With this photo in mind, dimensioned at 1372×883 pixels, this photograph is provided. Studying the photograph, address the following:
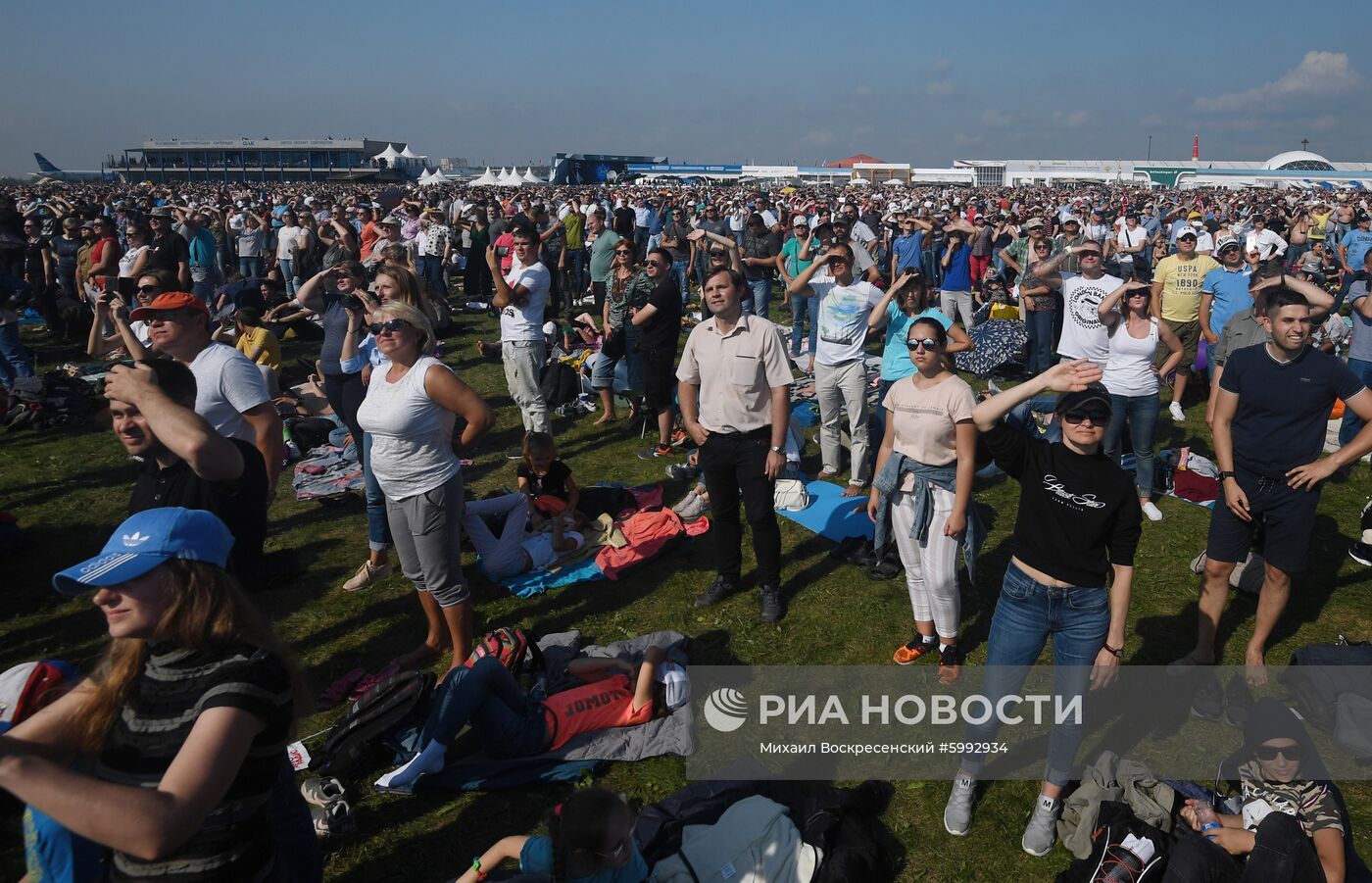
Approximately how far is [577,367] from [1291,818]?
8600 mm

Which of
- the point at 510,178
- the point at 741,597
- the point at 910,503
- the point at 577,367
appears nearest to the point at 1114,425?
the point at 910,503

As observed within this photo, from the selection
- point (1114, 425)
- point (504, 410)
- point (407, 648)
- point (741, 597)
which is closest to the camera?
point (407, 648)

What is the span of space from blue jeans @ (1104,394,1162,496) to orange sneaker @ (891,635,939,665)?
2.49 m

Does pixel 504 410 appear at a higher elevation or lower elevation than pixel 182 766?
lower

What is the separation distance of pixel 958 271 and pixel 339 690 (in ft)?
32.7

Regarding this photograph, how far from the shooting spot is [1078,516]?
10.8 ft

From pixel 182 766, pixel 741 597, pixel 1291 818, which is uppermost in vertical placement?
pixel 182 766

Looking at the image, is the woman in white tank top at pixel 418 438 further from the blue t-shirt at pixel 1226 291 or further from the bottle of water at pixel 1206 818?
the blue t-shirt at pixel 1226 291

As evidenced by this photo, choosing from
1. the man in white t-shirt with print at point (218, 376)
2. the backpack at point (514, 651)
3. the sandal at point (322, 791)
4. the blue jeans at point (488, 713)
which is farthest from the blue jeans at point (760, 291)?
the sandal at point (322, 791)

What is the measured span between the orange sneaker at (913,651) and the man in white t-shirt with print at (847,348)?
2385 millimetres

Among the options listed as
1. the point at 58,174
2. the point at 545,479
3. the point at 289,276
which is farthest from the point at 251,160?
the point at 545,479

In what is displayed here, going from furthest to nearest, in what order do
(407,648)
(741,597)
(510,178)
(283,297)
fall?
(510,178) < (283,297) < (741,597) < (407,648)

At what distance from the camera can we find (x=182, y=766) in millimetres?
1873

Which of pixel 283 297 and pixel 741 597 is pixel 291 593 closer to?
pixel 741 597
